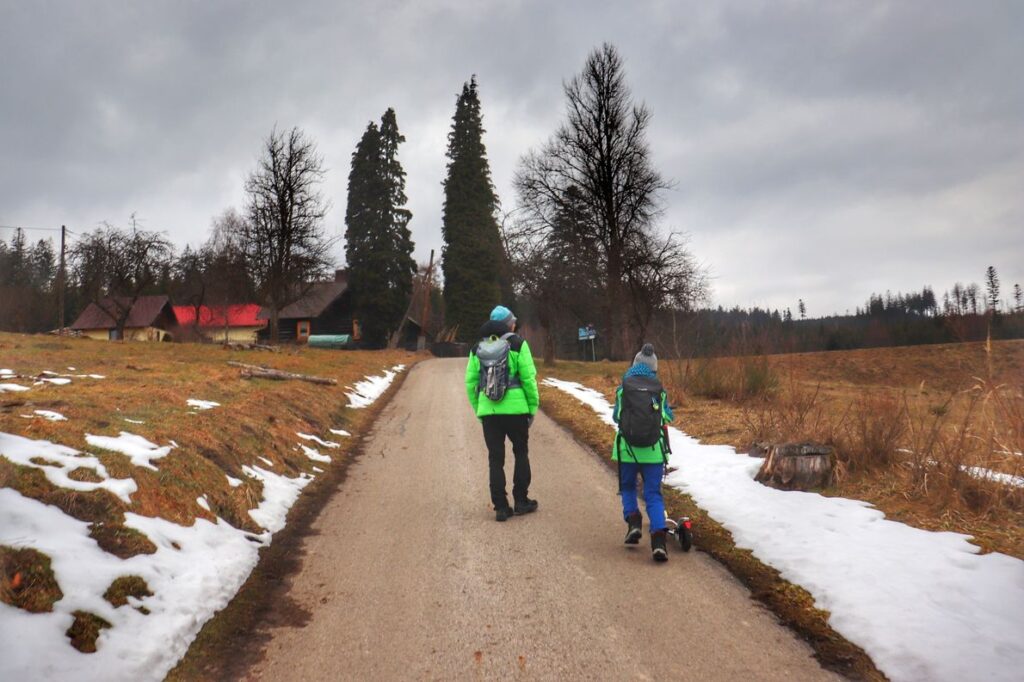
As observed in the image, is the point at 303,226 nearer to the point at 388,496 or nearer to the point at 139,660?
the point at 388,496

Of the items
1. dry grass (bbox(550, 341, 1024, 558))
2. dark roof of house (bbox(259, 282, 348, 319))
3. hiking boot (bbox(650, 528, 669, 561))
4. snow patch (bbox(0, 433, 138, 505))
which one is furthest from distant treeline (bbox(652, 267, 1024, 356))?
dark roof of house (bbox(259, 282, 348, 319))

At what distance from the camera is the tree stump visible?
6879mm

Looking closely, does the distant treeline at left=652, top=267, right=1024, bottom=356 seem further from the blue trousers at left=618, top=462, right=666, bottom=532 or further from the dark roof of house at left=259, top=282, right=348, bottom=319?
the dark roof of house at left=259, top=282, right=348, bottom=319

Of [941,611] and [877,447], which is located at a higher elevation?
[877,447]

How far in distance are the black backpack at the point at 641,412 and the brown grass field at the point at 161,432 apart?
349cm

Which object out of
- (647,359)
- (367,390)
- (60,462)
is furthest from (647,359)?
(367,390)

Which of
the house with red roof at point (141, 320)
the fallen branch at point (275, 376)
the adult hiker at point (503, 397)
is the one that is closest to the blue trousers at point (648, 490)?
the adult hiker at point (503, 397)

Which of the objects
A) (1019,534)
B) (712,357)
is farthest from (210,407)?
(712,357)

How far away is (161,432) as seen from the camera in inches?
276

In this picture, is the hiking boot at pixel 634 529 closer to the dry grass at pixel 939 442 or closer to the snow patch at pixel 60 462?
the dry grass at pixel 939 442

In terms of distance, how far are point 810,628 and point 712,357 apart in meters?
11.7

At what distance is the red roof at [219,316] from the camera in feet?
192

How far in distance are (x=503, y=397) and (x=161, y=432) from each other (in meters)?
3.89

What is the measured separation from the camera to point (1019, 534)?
194 inches
